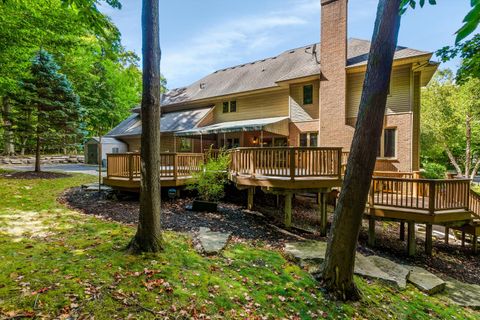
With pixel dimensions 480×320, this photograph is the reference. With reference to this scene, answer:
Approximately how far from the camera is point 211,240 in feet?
20.2

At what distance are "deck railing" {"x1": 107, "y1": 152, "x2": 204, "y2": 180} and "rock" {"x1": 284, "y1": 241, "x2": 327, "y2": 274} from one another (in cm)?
549

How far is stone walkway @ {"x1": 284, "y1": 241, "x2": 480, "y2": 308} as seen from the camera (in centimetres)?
563

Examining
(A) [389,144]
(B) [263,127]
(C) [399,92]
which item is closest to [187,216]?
(B) [263,127]

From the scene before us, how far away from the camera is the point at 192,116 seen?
19.8 meters

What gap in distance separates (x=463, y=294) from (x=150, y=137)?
774 cm

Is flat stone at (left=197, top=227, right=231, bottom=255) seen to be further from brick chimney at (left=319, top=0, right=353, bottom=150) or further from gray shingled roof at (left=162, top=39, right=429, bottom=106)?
gray shingled roof at (left=162, top=39, right=429, bottom=106)

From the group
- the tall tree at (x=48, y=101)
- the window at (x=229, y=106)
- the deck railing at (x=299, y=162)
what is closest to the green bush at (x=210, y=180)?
the deck railing at (x=299, y=162)

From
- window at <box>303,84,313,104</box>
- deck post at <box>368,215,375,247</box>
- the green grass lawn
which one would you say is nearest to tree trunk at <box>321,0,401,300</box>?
the green grass lawn

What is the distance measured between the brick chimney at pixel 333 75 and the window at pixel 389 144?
1.59m

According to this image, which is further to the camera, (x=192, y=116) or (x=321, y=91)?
(x=192, y=116)

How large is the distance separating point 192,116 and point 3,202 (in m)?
13.2

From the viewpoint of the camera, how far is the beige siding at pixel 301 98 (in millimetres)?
14984

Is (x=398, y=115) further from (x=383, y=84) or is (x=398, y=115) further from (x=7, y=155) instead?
(x=7, y=155)

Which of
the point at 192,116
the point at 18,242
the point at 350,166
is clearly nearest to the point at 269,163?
the point at 350,166
